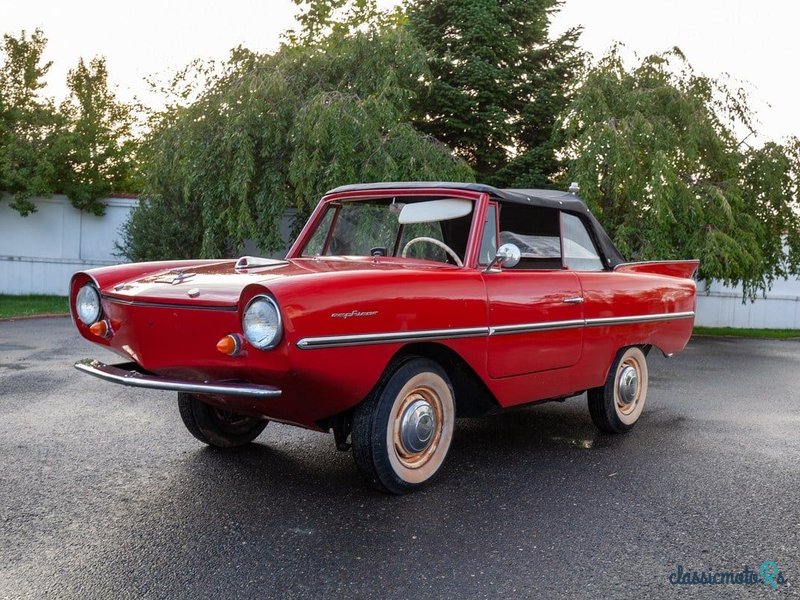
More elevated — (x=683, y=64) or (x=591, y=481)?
(x=683, y=64)

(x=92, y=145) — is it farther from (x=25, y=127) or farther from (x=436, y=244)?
(x=436, y=244)

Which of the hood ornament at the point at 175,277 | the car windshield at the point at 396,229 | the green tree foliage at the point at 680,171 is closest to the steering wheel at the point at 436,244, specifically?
the car windshield at the point at 396,229

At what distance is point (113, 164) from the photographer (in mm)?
22688

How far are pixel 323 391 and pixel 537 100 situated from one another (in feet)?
52.7

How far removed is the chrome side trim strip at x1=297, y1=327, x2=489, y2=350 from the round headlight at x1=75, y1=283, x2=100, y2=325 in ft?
4.60

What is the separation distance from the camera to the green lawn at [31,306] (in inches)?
595

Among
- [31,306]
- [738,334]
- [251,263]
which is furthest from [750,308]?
[251,263]

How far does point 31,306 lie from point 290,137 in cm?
709

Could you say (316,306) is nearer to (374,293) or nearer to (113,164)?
(374,293)

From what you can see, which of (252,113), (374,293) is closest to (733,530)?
(374,293)

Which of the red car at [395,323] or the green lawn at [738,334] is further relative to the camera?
the green lawn at [738,334]

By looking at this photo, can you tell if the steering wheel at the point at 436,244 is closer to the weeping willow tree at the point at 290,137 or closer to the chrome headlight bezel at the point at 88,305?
the chrome headlight bezel at the point at 88,305

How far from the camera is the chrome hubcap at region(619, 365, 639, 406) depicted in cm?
570

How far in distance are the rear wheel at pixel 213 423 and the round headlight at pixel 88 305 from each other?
0.76 metres
